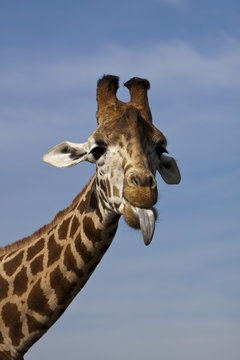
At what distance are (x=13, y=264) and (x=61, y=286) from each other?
1275 millimetres

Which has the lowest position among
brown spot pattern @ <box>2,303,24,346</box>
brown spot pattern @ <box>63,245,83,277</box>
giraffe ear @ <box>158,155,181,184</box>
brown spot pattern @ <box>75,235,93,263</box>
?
brown spot pattern @ <box>2,303,24,346</box>

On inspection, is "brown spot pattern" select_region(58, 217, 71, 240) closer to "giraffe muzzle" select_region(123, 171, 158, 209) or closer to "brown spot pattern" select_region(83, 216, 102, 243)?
"brown spot pattern" select_region(83, 216, 102, 243)

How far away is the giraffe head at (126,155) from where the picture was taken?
27.8ft

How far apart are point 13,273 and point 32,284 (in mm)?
540

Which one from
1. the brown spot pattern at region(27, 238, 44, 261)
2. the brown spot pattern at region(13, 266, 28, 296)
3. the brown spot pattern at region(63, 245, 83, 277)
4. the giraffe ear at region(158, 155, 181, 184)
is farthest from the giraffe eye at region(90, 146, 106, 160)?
the brown spot pattern at region(13, 266, 28, 296)

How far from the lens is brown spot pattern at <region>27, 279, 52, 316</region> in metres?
9.82

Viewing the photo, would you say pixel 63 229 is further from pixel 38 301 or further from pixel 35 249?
pixel 38 301

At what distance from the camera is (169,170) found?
1033cm

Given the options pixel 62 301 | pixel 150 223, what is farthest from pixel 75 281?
pixel 150 223

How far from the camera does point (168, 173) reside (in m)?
10.3

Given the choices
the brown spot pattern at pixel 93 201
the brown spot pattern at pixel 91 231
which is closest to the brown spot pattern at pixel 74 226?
the brown spot pattern at pixel 91 231

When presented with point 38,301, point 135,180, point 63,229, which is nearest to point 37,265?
point 38,301

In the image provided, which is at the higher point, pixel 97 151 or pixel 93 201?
pixel 97 151

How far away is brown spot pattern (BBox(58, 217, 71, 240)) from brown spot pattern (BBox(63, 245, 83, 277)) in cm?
30
